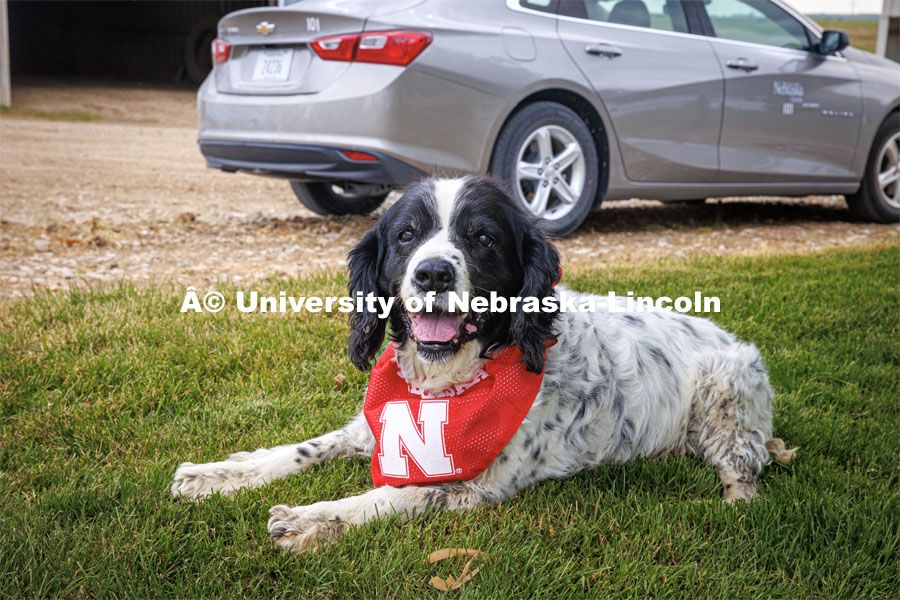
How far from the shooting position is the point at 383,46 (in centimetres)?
605

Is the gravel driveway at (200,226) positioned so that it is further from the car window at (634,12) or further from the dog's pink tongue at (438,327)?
the car window at (634,12)

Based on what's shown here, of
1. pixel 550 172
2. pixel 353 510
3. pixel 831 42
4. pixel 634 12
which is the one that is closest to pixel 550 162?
pixel 550 172

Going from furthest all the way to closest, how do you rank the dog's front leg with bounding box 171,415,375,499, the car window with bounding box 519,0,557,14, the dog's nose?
1. the car window with bounding box 519,0,557,14
2. the dog's front leg with bounding box 171,415,375,499
3. the dog's nose

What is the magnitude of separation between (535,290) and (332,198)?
5503mm

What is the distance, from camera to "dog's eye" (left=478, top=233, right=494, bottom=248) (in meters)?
2.97

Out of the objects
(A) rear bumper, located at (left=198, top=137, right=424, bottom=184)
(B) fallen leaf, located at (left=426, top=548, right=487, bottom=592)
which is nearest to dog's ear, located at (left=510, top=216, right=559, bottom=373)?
(B) fallen leaf, located at (left=426, top=548, right=487, bottom=592)

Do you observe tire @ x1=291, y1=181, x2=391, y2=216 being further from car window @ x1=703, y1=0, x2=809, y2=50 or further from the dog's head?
the dog's head

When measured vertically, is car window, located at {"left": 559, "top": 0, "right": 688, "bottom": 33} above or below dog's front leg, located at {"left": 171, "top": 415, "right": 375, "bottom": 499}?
above

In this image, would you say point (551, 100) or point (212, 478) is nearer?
point (212, 478)

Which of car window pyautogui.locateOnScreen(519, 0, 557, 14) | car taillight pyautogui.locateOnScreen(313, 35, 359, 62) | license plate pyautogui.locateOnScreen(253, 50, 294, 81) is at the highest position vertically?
car window pyautogui.locateOnScreen(519, 0, 557, 14)

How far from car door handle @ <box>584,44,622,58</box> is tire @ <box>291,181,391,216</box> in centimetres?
243

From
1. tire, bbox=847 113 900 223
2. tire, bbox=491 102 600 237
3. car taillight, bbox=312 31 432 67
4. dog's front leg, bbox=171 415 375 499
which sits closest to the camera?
dog's front leg, bbox=171 415 375 499

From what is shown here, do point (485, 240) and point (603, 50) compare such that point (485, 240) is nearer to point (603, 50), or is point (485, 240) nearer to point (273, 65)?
point (273, 65)

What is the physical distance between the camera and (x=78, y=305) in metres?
4.64
